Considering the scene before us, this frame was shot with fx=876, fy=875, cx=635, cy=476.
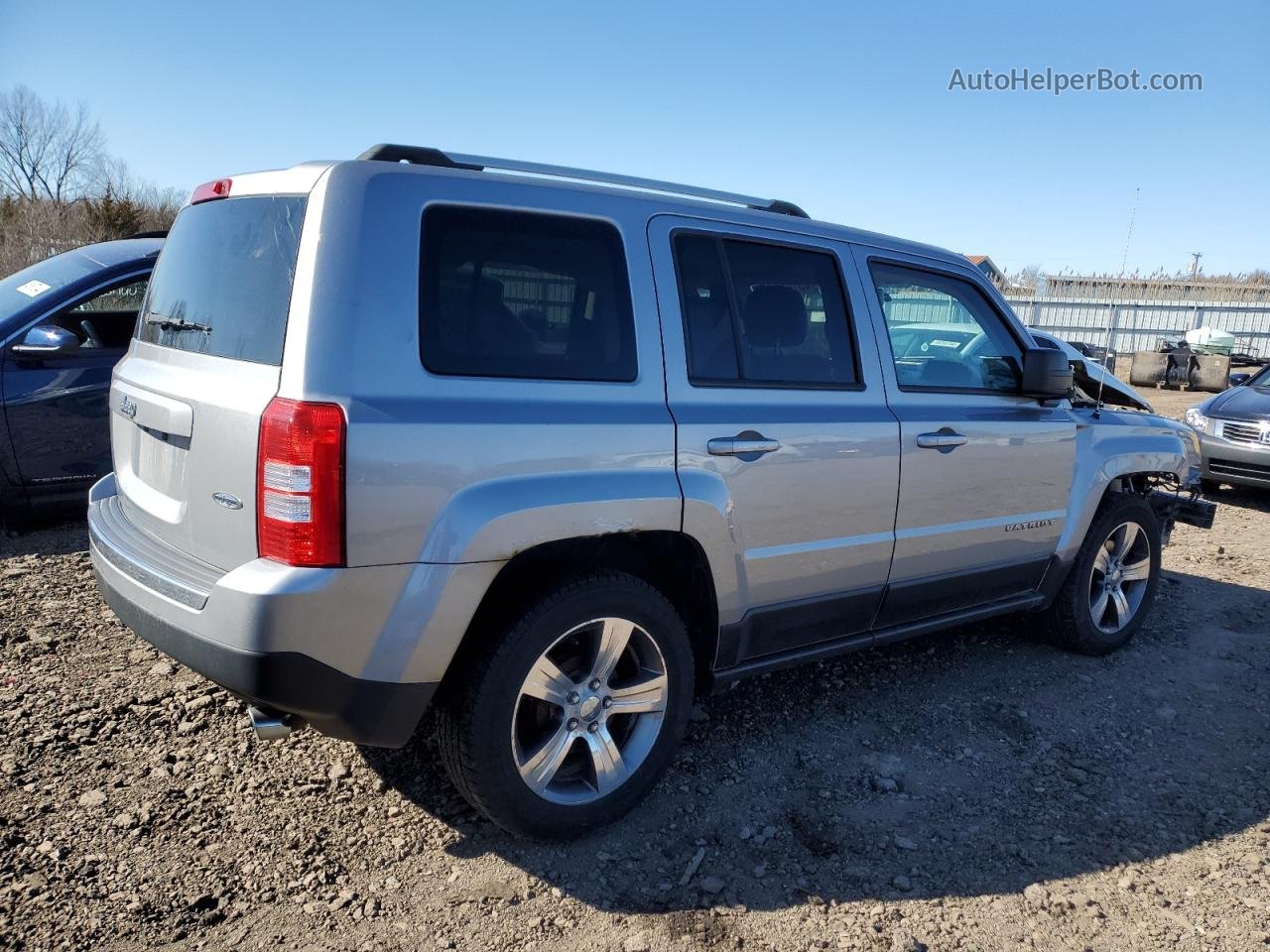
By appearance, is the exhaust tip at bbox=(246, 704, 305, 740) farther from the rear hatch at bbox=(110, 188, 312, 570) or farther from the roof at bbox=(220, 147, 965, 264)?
the roof at bbox=(220, 147, 965, 264)

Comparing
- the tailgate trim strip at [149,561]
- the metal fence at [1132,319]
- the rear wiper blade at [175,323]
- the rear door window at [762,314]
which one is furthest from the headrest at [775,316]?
the metal fence at [1132,319]

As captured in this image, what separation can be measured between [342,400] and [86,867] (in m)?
1.63

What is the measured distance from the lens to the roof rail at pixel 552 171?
2562mm

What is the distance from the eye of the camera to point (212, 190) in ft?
9.39

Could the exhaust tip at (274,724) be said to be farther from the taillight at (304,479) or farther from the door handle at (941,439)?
the door handle at (941,439)

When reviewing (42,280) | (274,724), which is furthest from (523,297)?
(42,280)

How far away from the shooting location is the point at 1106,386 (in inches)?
269

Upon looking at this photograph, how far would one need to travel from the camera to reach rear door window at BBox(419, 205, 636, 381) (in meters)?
2.47

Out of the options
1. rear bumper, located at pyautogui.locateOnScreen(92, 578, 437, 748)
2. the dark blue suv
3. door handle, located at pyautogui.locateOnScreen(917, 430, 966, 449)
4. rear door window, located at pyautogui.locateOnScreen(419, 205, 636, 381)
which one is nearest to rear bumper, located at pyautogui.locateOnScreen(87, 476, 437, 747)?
rear bumper, located at pyautogui.locateOnScreen(92, 578, 437, 748)

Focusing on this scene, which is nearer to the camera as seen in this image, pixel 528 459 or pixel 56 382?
pixel 528 459

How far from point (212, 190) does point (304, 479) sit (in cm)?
127

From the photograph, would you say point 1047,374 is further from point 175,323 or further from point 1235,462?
point 1235,462

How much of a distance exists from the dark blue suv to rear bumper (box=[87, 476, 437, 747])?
3438 millimetres

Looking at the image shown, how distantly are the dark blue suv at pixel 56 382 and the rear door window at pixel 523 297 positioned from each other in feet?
13.0
